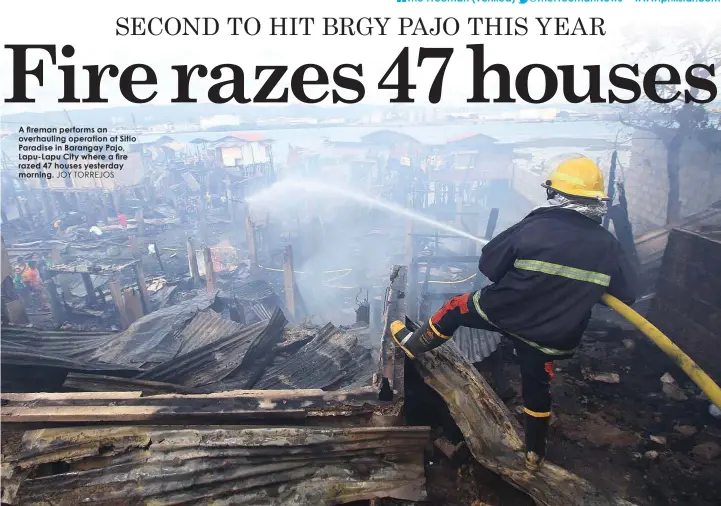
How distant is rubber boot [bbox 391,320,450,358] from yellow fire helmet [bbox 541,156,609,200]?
130 cm

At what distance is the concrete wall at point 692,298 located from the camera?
14.0 feet

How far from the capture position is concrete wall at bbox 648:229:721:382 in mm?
4281

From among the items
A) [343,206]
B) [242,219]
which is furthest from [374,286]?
[242,219]

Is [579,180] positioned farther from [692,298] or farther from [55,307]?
[55,307]

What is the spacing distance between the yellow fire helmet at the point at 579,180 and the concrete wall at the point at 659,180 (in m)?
13.5

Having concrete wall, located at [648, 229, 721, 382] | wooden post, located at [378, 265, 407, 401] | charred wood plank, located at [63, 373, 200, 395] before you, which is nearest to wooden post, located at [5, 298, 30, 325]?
charred wood plank, located at [63, 373, 200, 395]

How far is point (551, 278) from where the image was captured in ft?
8.56

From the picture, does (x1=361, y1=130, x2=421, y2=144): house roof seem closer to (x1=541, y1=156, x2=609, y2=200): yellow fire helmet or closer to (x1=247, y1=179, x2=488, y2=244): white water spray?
(x1=247, y1=179, x2=488, y2=244): white water spray

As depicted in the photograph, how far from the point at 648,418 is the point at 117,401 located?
4.36m

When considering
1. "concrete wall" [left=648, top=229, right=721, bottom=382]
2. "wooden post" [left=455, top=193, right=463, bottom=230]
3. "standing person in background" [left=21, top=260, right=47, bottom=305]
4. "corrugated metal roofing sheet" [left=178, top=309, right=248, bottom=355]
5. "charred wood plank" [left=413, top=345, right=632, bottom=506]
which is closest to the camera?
"charred wood plank" [left=413, top=345, right=632, bottom=506]

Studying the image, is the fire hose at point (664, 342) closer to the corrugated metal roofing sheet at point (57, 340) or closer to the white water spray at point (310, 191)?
the corrugated metal roofing sheet at point (57, 340)

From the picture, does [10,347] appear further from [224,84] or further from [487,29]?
[487,29]

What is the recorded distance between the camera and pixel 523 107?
34.7 metres

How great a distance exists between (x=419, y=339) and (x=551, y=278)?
108cm
